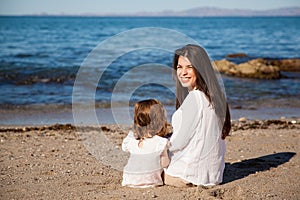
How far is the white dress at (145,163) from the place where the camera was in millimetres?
4211

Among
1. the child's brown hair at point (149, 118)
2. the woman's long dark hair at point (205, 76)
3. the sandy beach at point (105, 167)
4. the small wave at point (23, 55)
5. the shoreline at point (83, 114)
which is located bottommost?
the small wave at point (23, 55)

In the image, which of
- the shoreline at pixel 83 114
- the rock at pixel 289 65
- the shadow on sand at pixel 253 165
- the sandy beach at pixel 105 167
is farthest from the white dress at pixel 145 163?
the rock at pixel 289 65

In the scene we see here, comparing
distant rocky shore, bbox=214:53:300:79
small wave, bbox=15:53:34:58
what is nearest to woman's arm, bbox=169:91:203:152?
distant rocky shore, bbox=214:53:300:79

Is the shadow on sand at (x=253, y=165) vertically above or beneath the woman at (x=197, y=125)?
beneath

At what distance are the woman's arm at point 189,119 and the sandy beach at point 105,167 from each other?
52 centimetres

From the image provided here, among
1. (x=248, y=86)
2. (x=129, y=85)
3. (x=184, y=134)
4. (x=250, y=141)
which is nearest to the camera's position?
(x=184, y=134)

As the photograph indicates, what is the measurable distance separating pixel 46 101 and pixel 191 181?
7.01 m

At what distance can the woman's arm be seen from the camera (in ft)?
13.3

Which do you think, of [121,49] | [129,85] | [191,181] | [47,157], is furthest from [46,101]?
[121,49]

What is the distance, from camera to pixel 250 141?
6.75 meters

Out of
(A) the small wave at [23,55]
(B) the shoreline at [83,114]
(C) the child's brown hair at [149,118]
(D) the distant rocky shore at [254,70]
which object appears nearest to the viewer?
(C) the child's brown hair at [149,118]

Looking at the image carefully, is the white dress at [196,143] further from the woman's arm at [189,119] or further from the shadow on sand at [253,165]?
the shadow on sand at [253,165]

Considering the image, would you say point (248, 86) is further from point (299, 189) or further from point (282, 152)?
point (299, 189)

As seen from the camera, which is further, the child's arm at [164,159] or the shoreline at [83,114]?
the shoreline at [83,114]
